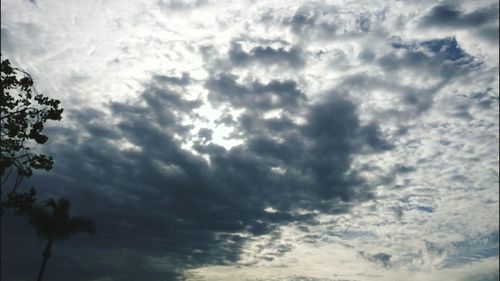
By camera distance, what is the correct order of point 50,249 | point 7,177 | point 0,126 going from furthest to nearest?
point 50,249 → point 0,126 → point 7,177

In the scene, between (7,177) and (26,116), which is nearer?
(7,177)

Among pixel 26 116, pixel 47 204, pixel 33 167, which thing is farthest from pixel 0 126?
pixel 47 204

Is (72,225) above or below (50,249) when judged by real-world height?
above

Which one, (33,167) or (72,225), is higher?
(72,225)

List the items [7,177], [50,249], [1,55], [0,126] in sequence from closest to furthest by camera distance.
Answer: [7,177] → [1,55] → [0,126] → [50,249]

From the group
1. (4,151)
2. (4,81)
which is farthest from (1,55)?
(4,151)

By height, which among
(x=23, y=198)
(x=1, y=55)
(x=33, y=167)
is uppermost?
(x=1, y=55)

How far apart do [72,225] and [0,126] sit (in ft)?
96.0

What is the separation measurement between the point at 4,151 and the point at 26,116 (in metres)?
2.24

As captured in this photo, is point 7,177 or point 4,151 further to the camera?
point 4,151

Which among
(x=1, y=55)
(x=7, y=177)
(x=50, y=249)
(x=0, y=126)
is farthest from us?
(x=50, y=249)

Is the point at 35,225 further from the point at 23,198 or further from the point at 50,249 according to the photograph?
the point at 23,198

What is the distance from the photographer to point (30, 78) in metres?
19.7

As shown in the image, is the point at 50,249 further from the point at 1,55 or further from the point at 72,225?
the point at 1,55
